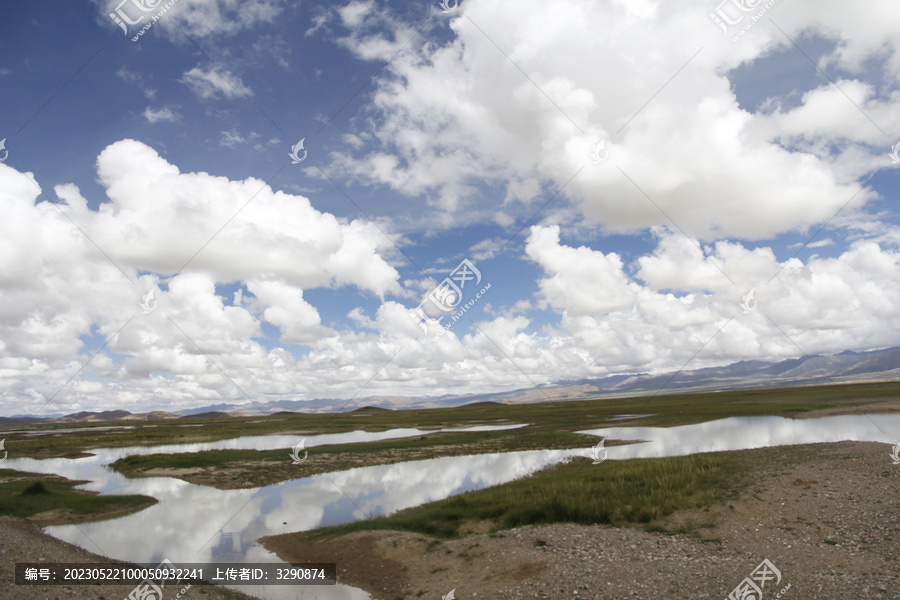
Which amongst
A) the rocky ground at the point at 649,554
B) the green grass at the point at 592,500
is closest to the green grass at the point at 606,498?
the green grass at the point at 592,500

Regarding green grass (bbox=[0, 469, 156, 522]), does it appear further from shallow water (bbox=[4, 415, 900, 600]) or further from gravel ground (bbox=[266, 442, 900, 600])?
gravel ground (bbox=[266, 442, 900, 600])

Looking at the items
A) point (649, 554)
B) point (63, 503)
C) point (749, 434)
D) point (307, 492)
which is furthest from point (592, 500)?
point (749, 434)

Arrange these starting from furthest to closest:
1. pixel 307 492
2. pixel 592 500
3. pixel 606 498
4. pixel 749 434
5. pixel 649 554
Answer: pixel 749 434 → pixel 307 492 → pixel 606 498 → pixel 592 500 → pixel 649 554

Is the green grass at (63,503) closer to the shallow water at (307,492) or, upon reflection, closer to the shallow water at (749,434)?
the shallow water at (307,492)

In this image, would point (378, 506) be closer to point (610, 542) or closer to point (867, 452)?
point (610, 542)

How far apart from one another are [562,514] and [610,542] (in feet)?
16.6

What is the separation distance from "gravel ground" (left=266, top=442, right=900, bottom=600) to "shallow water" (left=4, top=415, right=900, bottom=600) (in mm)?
2552

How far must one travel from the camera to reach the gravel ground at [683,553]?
537 inches

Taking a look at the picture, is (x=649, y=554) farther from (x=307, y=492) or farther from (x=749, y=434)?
(x=749, y=434)

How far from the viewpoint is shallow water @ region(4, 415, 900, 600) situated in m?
22.9

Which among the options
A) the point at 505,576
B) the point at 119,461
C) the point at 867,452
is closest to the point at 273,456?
the point at 119,461

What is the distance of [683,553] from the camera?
16344 mm

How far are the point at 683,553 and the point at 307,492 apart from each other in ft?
90.7

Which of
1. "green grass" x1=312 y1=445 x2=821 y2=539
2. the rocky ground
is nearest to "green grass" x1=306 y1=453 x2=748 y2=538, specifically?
"green grass" x1=312 y1=445 x2=821 y2=539
